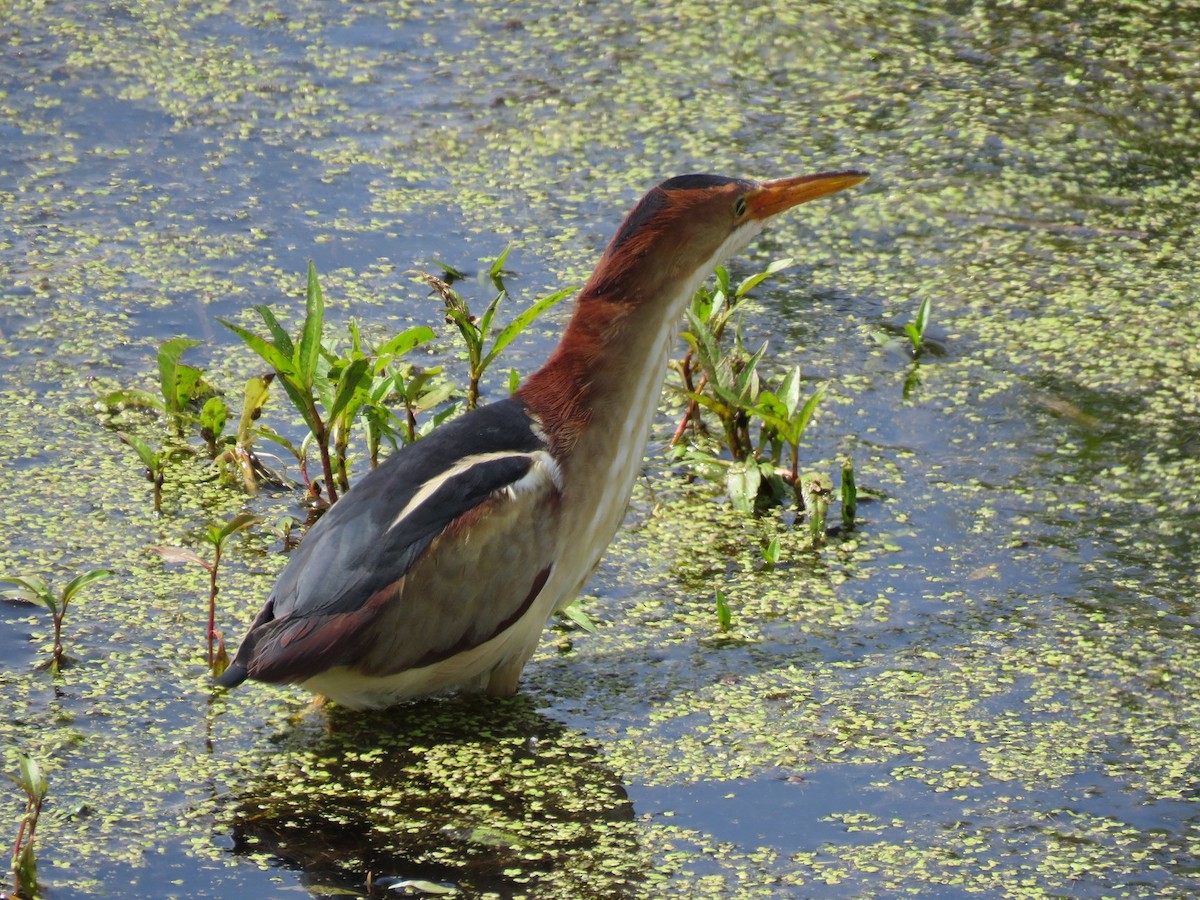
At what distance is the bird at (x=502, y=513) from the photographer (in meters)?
3.24

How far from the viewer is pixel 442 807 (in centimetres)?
308

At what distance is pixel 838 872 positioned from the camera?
9.55 ft

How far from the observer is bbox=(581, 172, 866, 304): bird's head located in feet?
11.9

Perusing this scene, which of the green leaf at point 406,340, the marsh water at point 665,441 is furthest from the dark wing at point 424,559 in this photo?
the green leaf at point 406,340

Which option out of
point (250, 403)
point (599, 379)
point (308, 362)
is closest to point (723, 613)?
point (599, 379)

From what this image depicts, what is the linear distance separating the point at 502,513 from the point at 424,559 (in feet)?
0.60

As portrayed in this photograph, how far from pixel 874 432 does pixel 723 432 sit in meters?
0.40

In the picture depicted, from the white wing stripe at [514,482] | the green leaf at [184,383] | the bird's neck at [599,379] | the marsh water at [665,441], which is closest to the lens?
the marsh water at [665,441]

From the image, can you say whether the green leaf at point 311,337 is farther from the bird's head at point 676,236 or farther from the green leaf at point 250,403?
the bird's head at point 676,236

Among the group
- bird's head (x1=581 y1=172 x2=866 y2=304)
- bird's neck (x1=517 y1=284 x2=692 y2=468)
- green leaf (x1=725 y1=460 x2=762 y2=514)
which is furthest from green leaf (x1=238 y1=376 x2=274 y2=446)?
green leaf (x1=725 y1=460 x2=762 y2=514)

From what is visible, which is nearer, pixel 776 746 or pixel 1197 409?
pixel 776 746

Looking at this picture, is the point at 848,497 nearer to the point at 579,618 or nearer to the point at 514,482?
the point at 579,618

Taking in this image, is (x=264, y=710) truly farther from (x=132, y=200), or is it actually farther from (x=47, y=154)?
(x=47, y=154)

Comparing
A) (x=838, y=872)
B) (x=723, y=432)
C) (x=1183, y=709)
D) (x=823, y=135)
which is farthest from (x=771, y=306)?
(x=838, y=872)
